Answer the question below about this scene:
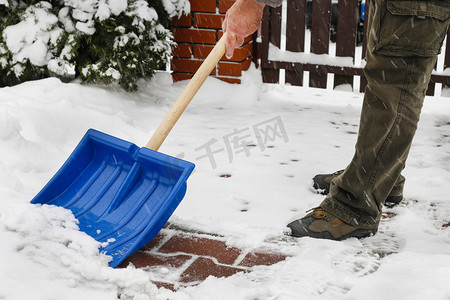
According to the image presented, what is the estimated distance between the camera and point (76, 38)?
3.63m

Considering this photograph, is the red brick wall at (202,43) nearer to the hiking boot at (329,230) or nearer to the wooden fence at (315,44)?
the wooden fence at (315,44)

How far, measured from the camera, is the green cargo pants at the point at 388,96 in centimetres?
198

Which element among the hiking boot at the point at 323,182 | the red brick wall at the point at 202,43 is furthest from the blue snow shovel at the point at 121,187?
the red brick wall at the point at 202,43

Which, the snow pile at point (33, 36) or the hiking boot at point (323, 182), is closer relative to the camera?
the hiking boot at point (323, 182)

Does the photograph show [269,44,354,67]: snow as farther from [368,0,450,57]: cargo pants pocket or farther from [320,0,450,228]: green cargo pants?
[368,0,450,57]: cargo pants pocket

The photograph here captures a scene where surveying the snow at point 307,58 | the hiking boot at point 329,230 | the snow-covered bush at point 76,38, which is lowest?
the hiking boot at point 329,230

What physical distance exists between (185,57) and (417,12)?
8.91 feet

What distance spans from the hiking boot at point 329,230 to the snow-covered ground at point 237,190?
4 centimetres

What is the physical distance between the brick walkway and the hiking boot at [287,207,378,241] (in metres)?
0.20

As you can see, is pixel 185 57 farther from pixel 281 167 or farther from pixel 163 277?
pixel 163 277

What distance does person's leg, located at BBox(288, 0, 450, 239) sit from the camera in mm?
1986

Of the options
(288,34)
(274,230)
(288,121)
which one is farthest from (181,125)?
(274,230)

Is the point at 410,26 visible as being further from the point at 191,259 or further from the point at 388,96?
the point at 191,259

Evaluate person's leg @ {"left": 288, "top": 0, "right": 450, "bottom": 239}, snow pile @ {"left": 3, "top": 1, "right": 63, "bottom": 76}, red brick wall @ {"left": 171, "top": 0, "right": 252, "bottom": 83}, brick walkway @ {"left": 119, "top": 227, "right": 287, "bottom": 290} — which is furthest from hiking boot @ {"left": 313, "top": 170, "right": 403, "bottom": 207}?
snow pile @ {"left": 3, "top": 1, "right": 63, "bottom": 76}
